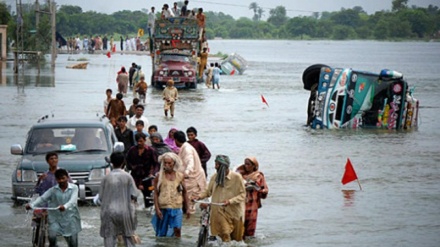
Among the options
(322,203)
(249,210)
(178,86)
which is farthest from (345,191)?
(178,86)

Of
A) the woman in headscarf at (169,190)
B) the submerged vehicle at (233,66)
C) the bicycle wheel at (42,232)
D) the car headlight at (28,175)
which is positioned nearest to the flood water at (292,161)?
the car headlight at (28,175)

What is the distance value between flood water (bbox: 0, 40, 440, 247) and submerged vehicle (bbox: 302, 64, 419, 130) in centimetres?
58

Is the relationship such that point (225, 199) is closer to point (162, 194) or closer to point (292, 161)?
point (162, 194)

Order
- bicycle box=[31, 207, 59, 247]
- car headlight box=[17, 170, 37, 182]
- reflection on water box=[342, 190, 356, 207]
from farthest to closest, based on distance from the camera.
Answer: reflection on water box=[342, 190, 356, 207], car headlight box=[17, 170, 37, 182], bicycle box=[31, 207, 59, 247]

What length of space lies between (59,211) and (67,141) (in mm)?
5283

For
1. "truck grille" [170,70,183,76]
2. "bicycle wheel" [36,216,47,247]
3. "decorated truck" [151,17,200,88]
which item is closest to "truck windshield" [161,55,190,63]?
"decorated truck" [151,17,200,88]

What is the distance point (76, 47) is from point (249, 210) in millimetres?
92292

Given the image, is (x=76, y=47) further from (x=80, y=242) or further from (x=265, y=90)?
(x=80, y=242)

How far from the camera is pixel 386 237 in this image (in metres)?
15.4

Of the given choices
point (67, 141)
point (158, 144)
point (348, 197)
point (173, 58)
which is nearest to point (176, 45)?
point (173, 58)

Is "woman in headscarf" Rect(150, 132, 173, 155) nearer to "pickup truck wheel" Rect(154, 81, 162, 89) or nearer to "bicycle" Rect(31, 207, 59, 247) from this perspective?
"bicycle" Rect(31, 207, 59, 247)

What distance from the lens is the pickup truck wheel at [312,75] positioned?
3325cm

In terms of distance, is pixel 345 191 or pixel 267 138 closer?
pixel 345 191

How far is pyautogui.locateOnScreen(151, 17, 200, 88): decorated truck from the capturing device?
49.7 metres
